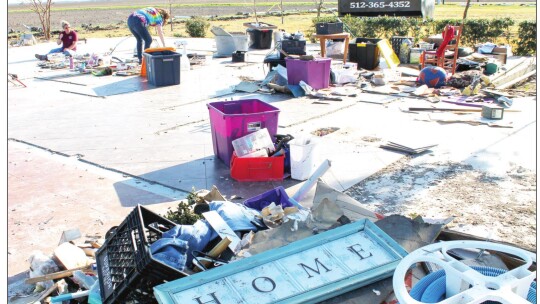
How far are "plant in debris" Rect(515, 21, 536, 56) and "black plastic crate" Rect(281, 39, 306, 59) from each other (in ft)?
26.2

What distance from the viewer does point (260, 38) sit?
61.0ft

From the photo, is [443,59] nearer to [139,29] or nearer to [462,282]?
[139,29]

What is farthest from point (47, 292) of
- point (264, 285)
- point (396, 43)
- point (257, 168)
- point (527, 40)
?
point (527, 40)

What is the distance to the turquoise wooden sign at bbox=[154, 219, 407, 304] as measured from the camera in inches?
117

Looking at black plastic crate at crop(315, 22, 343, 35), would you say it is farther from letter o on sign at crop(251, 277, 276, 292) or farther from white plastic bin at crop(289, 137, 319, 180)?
letter o on sign at crop(251, 277, 276, 292)

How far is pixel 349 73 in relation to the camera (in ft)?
38.2

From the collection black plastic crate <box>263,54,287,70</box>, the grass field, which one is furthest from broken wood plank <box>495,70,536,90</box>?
the grass field

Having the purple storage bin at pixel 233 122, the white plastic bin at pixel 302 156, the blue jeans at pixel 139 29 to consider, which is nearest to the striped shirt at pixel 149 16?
the blue jeans at pixel 139 29

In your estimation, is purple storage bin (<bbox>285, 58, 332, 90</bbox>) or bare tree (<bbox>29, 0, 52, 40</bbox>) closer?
purple storage bin (<bbox>285, 58, 332, 90</bbox>)

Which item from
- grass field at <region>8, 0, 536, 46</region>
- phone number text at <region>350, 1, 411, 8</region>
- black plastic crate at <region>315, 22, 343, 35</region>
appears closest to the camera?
black plastic crate at <region>315, 22, 343, 35</region>

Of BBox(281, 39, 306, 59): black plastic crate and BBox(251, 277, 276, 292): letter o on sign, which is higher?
BBox(281, 39, 306, 59): black plastic crate

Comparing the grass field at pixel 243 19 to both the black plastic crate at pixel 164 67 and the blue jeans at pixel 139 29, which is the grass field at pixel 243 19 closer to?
the blue jeans at pixel 139 29

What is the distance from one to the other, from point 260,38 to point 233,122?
13.0 metres

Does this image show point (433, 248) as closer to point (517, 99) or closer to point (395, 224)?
point (395, 224)
